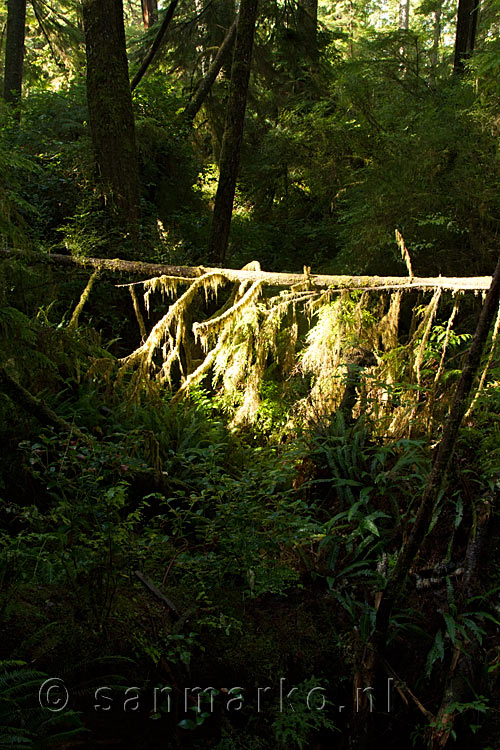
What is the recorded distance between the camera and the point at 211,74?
10969 mm

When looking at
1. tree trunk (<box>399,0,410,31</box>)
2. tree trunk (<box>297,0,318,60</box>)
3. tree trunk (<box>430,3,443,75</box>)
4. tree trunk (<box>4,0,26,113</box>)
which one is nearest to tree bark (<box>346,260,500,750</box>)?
tree trunk (<box>430,3,443,75</box>)

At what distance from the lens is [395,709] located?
3.41 metres

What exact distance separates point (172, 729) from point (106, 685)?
0.43 m

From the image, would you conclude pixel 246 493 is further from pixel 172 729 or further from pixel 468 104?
pixel 468 104

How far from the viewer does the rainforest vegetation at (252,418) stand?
10.3 feet

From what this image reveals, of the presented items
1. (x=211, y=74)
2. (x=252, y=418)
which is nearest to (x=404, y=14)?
(x=211, y=74)

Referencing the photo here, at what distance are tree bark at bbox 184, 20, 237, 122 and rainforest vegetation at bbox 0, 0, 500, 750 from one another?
67mm

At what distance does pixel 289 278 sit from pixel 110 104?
3987mm

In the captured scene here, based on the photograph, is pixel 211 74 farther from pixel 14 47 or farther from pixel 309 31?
pixel 14 47

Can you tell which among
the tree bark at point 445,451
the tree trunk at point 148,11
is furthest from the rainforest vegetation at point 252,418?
the tree trunk at point 148,11

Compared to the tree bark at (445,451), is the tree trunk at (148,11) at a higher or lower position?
higher

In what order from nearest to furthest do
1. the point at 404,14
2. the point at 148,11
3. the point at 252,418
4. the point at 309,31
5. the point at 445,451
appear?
1. the point at 445,451
2. the point at 252,418
3. the point at 309,31
4. the point at 148,11
5. the point at 404,14

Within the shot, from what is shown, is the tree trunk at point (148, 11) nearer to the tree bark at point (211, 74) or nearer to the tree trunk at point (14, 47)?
the tree trunk at point (14, 47)

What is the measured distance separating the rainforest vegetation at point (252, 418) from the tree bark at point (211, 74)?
0.22ft
